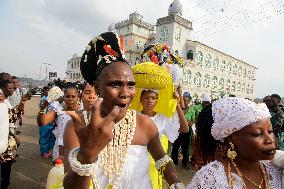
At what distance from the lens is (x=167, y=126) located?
398cm

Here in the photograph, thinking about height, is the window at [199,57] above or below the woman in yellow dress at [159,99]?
above

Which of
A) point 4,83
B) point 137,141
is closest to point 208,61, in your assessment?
point 4,83

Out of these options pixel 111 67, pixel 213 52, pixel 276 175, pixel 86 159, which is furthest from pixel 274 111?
pixel 213 52

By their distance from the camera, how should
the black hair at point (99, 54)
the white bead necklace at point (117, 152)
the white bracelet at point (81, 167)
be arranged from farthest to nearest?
the black hair at point (99, 54) < the white bead necklace at point (117, 152) < the white bracelet at point (81, 167)

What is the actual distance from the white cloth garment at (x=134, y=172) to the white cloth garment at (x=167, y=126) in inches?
53.8

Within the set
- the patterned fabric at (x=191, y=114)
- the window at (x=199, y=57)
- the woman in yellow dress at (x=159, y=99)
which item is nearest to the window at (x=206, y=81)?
the window at (x=199, y=57)

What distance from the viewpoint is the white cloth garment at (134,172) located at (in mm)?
2324

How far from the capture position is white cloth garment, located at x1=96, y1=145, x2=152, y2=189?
2.32 metres

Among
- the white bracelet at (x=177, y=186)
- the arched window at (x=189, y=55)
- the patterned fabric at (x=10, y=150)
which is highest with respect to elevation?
the arched window at (x=189, y=55)

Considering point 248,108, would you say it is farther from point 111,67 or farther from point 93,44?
Answer: point 93,44

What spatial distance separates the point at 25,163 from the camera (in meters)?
7.70

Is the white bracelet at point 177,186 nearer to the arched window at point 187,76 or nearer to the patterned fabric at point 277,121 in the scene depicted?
the patterned fabric at point 277,121

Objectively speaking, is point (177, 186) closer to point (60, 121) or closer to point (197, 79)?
point (60, 121)

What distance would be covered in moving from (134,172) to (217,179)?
76 cm
